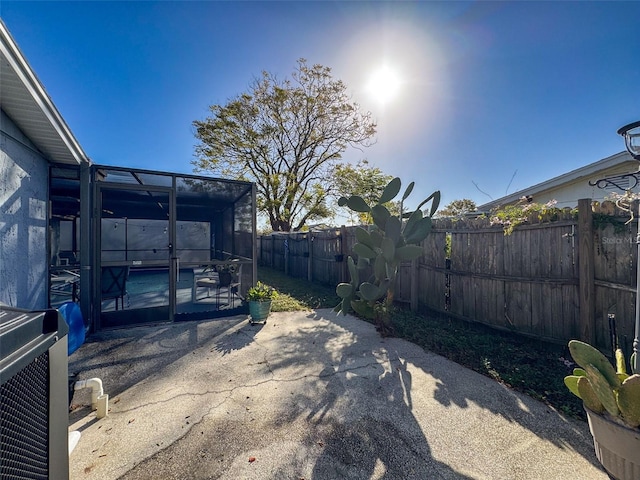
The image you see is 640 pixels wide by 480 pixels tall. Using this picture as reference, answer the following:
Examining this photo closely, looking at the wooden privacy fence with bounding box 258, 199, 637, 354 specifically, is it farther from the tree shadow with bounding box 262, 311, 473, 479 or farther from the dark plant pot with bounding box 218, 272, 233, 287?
the dark plant pot with bounding box 218, 272, 233, 287

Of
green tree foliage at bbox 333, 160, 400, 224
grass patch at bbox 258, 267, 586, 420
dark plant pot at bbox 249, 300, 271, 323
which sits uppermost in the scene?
green tree foliage at bbox 333, 160, 400, 224

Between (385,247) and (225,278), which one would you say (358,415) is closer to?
(385,247)

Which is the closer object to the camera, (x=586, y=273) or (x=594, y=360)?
(x=594, y=360)

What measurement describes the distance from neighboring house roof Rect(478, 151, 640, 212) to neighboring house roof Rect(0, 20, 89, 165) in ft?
26.0

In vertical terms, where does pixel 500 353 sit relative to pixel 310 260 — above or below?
below

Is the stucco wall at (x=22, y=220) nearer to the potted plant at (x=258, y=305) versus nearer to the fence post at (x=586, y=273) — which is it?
the potted plant at (x=258, y=305)

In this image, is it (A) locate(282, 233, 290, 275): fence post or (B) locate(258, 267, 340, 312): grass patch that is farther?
(A) locate(282, 233, 290, 275): fence post

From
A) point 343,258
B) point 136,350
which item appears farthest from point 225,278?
point 343,258

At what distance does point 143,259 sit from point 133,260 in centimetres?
17

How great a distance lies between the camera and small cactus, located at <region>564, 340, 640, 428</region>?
4.18 feet

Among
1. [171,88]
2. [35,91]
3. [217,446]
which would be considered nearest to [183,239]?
[171,88]

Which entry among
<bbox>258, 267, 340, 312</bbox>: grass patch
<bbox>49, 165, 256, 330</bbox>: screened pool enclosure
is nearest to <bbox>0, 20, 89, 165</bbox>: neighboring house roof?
<bbox>49, 165, 256, 330</bbox>: screened pool enclosure

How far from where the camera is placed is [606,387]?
4.44 ft

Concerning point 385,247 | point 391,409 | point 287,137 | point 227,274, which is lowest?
point 391,409
